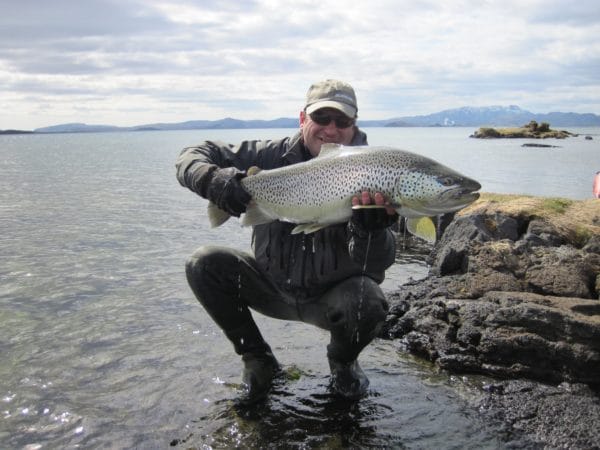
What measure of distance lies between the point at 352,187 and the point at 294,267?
111 cm

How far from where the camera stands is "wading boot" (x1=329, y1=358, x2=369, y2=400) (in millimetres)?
5355

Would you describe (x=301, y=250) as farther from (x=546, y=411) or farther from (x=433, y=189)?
(x=546, y=411)

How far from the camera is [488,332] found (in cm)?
588

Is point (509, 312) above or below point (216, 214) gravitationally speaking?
below

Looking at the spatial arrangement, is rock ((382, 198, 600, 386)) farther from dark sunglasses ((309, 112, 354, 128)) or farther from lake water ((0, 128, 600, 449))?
dark sunglasses ((309, 112, 354, 128))

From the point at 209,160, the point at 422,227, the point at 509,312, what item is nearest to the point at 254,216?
the point at 209,160

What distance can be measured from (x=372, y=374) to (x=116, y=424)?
102 inches

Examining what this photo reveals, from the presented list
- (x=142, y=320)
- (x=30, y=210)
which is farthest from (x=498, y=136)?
(x=142, y=320)

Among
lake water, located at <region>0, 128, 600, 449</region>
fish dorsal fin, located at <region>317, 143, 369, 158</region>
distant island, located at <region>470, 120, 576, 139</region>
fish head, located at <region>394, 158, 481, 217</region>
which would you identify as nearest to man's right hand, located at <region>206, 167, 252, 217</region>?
fish dorsal fin, located at <region>317, 143, 369, 158</region>

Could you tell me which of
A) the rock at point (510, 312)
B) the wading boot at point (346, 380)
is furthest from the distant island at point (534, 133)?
the wading boot at point (346, 380)

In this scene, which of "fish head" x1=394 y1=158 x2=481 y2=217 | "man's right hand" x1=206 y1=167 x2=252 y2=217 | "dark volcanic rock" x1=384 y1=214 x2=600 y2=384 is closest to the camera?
"fish head" x1=394 y1=158 x2=481 y2=217

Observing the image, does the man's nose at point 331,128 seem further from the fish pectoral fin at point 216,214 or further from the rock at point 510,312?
the rock at point 510,312

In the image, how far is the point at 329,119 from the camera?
527 cm

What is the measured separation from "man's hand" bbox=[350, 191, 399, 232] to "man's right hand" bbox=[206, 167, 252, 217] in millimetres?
1003
